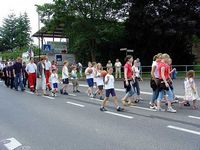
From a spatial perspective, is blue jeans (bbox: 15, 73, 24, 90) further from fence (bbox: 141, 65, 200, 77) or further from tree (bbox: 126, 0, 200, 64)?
tree (bbox: 126, 0, 200, 64)

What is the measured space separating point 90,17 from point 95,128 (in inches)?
1178

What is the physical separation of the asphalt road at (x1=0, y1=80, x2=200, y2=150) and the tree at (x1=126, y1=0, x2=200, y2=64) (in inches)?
923

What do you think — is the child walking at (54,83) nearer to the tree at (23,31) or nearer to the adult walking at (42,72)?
the adult walking at (42,72)

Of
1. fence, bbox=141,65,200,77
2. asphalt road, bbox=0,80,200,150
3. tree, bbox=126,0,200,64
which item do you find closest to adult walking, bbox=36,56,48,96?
asphalt road, bbox=0,80,200,150

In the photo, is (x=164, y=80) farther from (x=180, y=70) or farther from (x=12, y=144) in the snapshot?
(x=180, y=70)

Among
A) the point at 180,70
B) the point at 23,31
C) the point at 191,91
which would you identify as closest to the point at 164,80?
the point at 191,91

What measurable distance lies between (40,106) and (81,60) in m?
33.0

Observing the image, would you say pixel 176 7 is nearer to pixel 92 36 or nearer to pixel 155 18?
pixel 155 18

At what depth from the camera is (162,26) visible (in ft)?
119

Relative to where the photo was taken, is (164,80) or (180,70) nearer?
(164,80)

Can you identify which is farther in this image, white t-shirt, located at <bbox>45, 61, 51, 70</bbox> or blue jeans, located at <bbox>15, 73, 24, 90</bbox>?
blue jeans, located at <bbox>15, 73, 24, 90</bbox>

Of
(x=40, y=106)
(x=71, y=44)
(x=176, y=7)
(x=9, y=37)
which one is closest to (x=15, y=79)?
(x=40, y=106)

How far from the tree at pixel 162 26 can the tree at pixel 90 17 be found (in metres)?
1.44

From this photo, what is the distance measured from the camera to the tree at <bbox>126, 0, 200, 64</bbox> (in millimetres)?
35781
